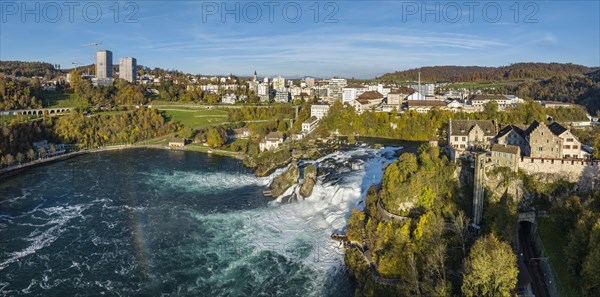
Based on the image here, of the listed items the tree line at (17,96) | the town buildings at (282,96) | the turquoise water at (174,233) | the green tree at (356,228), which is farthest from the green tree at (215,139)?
the town buildings at (282,96)

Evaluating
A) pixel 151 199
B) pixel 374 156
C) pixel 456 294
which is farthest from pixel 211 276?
pixel 374 156

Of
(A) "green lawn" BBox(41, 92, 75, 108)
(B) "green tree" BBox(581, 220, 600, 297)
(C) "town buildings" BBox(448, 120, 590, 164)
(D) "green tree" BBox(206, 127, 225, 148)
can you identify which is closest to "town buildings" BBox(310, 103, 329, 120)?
(D) "green tree" BBox(206, 127, 225, 148)

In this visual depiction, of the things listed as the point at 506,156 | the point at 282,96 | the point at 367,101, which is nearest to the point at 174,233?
the point at 506,156

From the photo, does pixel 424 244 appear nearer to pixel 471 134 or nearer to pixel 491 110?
pixel 471 134

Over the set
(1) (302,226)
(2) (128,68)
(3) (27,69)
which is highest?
(2) (128,68)

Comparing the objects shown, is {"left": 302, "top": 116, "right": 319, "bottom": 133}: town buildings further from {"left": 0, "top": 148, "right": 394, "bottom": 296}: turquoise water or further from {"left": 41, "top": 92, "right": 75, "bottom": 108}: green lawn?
{"left": 41, "top": 92, "right": 75, "bottom": 108}: green lawn

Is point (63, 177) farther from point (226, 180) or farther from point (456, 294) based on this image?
point (456, 294)
